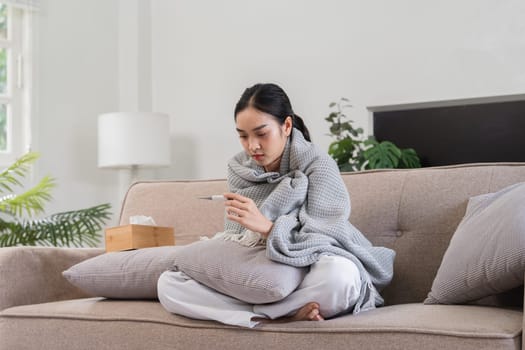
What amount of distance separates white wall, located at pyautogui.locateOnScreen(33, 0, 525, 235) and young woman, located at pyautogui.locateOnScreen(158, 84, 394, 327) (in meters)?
1.94

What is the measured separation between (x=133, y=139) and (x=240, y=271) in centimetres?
263

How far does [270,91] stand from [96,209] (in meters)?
2.26

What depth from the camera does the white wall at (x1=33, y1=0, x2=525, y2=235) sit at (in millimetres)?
4078

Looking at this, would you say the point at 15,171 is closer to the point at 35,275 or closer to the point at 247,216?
the point at 35,275

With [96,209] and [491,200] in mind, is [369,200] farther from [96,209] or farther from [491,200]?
[96,209]

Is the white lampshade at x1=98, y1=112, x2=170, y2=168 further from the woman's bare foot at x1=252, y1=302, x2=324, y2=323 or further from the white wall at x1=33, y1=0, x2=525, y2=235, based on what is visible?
the woman's bare foot at x1=252, y1=302, x2=324, y2=323

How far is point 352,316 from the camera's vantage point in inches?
74.5

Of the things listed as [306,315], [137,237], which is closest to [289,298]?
[306,315]

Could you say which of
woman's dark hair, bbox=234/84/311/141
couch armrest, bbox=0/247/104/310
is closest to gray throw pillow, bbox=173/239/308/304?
woman's dark hair, bbox=234/84/311/141

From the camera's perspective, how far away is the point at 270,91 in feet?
7.57

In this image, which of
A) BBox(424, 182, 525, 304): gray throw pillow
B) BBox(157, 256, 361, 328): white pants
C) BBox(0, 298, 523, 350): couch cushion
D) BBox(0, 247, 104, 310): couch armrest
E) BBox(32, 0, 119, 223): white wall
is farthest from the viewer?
BBox(32, 0, 119, 223): white wall

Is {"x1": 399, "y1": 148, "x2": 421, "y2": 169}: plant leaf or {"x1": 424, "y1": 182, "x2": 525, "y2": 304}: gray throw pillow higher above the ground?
{"x1": 399, "y1": 148, "x2": 421, "y2": 169}: plant leaf

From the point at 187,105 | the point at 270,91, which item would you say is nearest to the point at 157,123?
the point at 187,105

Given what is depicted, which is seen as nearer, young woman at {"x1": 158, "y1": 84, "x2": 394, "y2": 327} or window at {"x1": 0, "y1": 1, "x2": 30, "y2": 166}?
young woman at {"x1": 158, "y1": 84, "x2": 394, "y2": 327}
